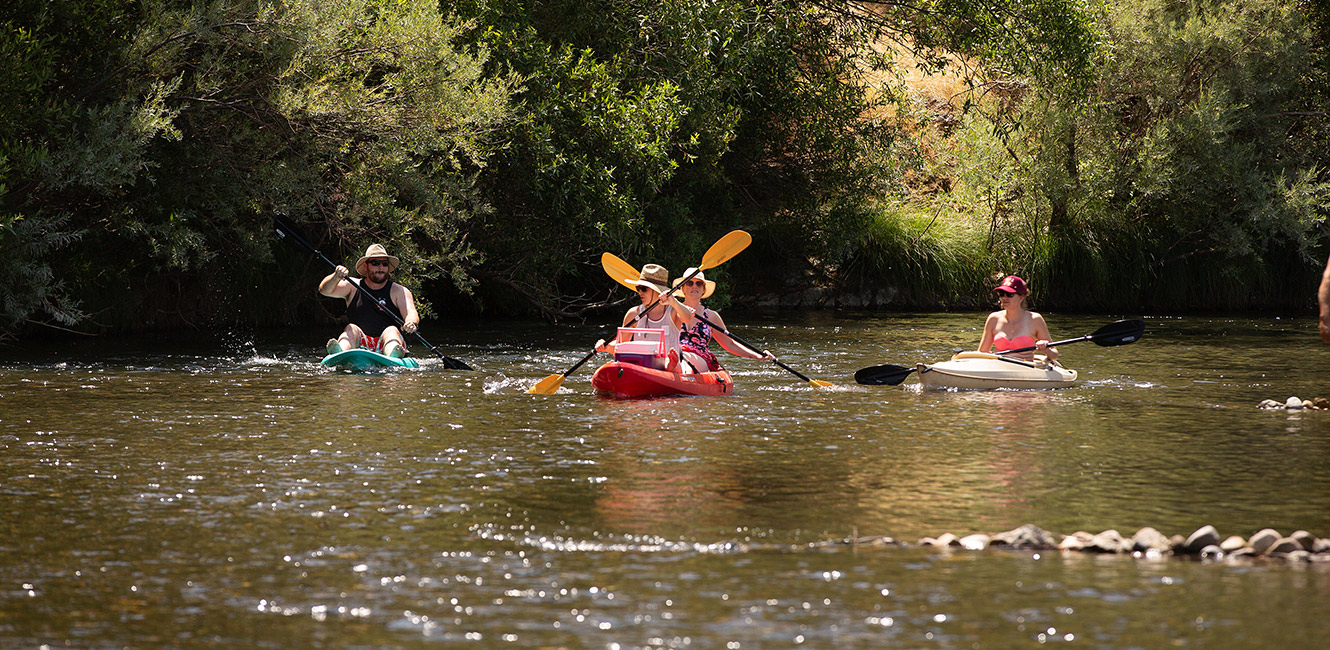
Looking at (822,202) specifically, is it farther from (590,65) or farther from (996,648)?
(996,648)

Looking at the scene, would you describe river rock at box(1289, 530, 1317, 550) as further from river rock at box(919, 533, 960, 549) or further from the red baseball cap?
the red baseball cap

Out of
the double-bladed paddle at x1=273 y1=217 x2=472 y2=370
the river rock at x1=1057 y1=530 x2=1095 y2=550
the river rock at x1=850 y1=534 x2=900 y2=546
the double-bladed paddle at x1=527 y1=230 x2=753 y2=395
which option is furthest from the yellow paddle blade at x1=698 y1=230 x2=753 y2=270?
the river rock at x1=1057 y1=530 x2=1095 y2=550

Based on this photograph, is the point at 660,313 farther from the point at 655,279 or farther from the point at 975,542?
the point at 975,542

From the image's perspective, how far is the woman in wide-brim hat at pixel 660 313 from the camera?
38.7 feet

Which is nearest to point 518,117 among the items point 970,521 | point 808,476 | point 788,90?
point 788,90

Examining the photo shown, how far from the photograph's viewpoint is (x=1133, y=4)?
24812mm

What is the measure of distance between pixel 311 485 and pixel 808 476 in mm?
2679

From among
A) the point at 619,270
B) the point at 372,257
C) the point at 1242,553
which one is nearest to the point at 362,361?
the point at 372,257

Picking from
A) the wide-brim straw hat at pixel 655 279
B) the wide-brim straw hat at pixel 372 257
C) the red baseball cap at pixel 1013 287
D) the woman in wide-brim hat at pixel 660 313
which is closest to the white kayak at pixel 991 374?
the red baseball cap at pixel 1013 287

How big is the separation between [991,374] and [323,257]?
6980 millimetres

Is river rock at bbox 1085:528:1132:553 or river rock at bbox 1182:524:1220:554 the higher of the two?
river rock at bbox 1182:524:1220:554

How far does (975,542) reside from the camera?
6.00 meters

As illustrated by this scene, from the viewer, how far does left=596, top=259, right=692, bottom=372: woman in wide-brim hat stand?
11.8 metres

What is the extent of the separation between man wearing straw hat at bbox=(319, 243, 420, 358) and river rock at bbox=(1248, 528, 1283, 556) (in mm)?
9769
